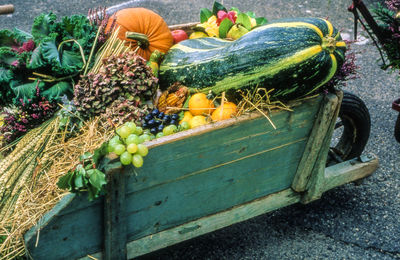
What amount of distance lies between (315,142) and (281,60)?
1.56ft

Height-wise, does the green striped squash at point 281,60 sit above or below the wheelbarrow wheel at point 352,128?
above

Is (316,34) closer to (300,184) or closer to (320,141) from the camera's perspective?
(320,141)

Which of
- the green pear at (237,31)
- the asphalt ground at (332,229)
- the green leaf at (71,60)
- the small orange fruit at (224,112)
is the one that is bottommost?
the asphalt ground at (332,229)

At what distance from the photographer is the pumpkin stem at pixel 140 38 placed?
2699 mm

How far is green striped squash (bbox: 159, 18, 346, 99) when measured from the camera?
2176 millimetres

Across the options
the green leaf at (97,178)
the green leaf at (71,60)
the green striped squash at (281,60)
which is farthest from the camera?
the green leaf at (71,60)

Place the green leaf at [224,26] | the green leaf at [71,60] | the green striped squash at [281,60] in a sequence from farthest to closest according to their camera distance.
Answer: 1. the green leaf at [224,26]
2. the green leaf at [71,60]
3. the green striped squash at [281,60]

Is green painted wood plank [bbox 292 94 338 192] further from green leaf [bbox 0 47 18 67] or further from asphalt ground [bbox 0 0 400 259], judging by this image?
green leaf [bbox 0 47 18 67]

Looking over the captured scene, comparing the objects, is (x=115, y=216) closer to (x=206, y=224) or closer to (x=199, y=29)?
(x=206, y=224)

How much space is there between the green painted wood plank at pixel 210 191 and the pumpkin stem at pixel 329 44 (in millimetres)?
499

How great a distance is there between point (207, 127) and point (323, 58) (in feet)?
2.42

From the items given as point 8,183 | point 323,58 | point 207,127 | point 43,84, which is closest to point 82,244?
point 8,183

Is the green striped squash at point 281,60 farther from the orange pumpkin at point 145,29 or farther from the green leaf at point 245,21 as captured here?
the orange pumpkin at point 145,29

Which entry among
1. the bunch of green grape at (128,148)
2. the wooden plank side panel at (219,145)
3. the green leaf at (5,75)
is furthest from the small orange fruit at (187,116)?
the green leaf at (5,75)
